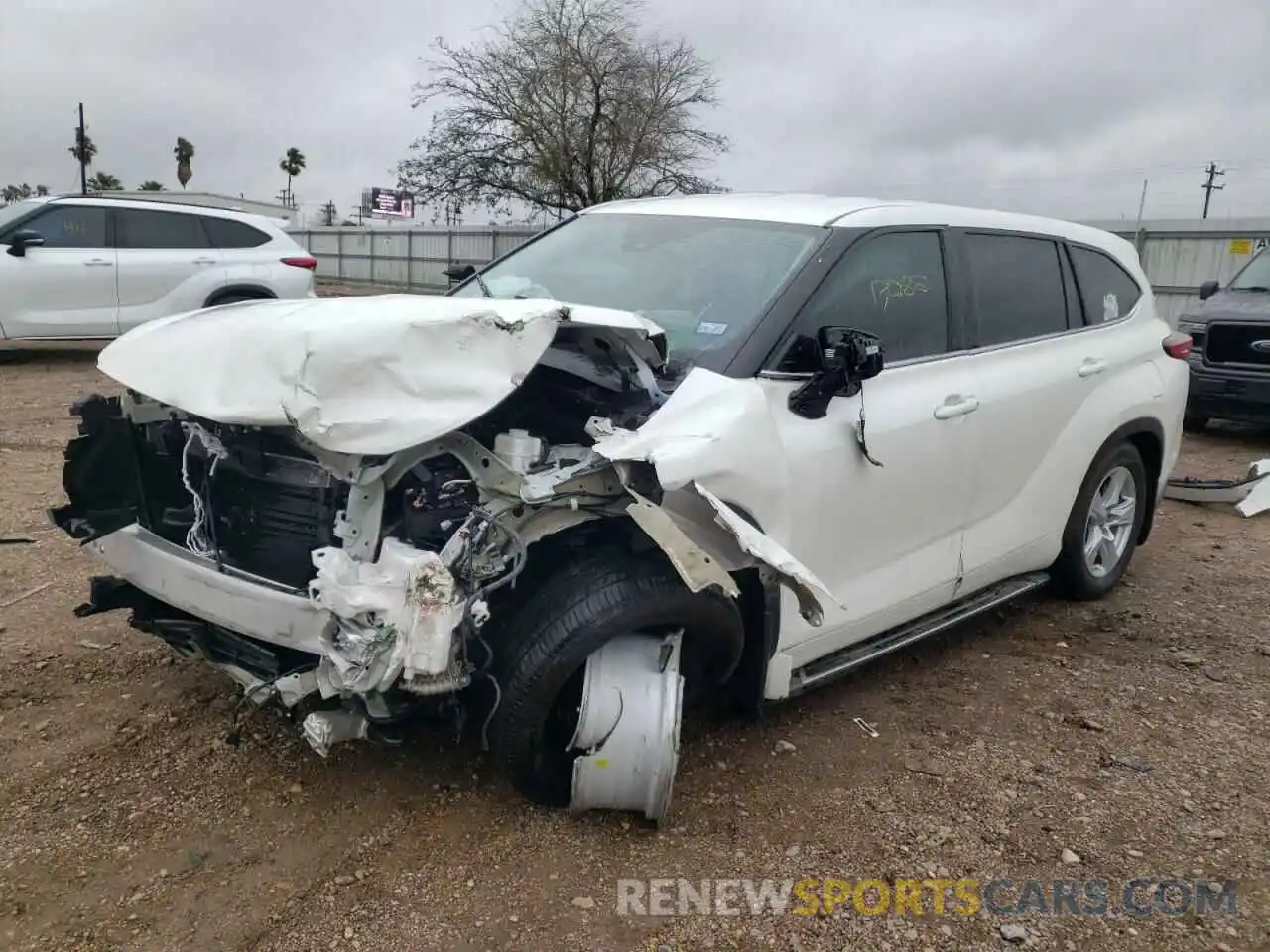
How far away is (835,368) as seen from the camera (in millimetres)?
2963

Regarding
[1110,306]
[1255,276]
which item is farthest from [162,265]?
[1255,276]

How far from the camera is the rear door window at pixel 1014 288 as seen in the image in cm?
391

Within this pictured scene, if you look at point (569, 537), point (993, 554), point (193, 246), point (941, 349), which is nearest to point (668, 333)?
point (569, 537)

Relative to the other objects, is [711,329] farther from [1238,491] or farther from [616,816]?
[1238,491]

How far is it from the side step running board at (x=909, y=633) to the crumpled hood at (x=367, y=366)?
1189mm

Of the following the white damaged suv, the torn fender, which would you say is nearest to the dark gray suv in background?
the white damaged suv

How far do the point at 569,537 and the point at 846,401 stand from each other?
3.36ft

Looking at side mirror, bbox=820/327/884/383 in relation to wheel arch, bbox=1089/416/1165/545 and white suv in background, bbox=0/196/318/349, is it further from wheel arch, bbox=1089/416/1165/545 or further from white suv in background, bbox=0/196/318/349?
white suv in background, bbox=0/196/318/349

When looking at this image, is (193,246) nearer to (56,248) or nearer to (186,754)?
(56,248)

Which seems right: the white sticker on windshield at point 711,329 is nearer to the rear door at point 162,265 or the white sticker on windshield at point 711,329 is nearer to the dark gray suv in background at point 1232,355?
the dark gray suv in background at point 1232,355

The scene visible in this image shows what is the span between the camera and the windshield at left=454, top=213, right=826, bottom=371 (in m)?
3.21

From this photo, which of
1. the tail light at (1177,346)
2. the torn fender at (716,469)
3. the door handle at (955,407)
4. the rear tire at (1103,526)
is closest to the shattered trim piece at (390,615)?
the torn fender at (716,469)

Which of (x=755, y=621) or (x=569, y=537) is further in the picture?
(x=755, y=621)

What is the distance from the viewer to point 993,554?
3.99 m
